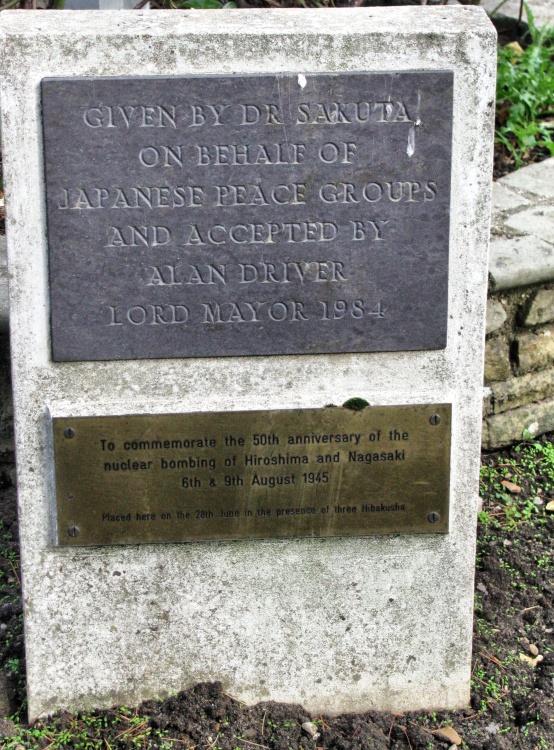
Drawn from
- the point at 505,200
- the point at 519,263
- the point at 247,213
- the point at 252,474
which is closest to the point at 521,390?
the point at 519,263

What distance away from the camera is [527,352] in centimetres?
403

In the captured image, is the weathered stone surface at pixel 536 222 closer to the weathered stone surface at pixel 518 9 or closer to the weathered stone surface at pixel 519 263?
the weathered stone surface at pixel 519 263

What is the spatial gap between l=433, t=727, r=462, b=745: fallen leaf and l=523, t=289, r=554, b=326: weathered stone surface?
178 centimetres

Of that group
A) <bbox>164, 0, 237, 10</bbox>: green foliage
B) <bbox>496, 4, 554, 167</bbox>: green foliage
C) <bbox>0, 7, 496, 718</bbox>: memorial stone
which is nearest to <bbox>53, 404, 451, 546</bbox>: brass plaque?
<bbox>0, 7, 496, 718</bbox>: memorial stone

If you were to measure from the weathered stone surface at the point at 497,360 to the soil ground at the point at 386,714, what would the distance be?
0.82m

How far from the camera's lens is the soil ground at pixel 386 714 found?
2695 mm

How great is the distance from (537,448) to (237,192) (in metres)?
2.15

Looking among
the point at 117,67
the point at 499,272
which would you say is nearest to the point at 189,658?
the point at 117,67

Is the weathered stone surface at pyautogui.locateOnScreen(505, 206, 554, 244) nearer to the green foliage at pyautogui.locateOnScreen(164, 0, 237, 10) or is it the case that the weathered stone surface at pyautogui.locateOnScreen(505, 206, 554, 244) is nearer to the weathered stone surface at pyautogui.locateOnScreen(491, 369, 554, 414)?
the weathered stone surface at pyautogui.locateOnScreen(491, 369, 554, 414)

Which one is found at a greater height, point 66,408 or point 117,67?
point 117,67

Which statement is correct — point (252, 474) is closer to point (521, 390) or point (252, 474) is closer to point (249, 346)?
point (249, 346)

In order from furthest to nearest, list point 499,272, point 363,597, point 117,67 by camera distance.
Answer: point 499,272 → point 363,597 → point 117,67

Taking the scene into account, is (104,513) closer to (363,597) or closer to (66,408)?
(66,408)

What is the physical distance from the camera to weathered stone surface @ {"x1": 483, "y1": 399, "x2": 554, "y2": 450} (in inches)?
159
